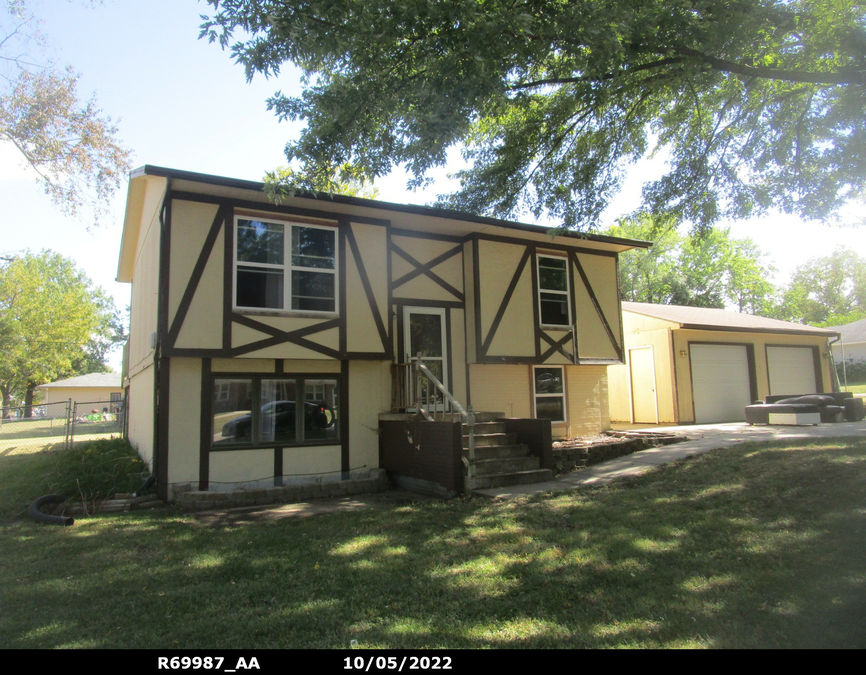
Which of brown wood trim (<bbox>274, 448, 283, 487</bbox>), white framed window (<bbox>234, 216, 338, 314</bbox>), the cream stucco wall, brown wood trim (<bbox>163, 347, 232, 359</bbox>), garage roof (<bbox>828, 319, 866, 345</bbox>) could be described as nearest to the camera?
brown wood trim (<bbox>163, 347, 232, 359</bbox>)

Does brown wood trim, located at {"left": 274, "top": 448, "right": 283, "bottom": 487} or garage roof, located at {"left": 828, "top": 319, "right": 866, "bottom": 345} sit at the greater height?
garage roof, located at {"left": 828, "top": 319, "right": 866, "bottom": 345}

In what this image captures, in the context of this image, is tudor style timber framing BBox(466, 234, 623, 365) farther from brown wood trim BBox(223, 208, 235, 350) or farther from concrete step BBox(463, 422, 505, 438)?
brown wood trim BBox(223, 208, 235, 350)

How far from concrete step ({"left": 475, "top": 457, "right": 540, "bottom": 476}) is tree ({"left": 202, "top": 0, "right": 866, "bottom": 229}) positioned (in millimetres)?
4757

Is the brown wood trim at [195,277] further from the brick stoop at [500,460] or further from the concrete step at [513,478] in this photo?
the concrete step at [513,478]

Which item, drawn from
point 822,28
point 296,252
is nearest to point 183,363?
point 296,252

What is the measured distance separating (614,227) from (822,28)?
1133 inches

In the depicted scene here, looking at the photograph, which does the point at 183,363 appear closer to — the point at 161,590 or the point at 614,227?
the point at 161,590

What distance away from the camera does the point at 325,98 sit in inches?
287

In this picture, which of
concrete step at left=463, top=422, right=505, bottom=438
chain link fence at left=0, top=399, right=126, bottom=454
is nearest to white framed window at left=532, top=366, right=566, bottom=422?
concrete step at left=463, top=422, right=505, bottom=438

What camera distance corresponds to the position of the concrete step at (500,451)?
9.50 metres

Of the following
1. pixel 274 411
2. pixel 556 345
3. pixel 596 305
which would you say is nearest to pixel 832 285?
pixel 596 305

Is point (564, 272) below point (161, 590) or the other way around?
the other way around

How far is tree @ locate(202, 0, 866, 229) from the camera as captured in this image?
6.55 metres

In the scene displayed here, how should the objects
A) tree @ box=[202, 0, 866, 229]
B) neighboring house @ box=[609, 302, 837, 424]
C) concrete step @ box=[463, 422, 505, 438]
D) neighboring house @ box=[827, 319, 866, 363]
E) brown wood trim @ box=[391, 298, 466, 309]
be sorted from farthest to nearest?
neighboring house @ box=[827, 319, 866, 363] → neighboring house @ box=[609, 302, 837, 424] → brown wood trim @ box=[391, 298, 466, 309] → concrete step @ box=[463, 422, 505, 438] → tree @ box=[202, 0, 866, 229]
